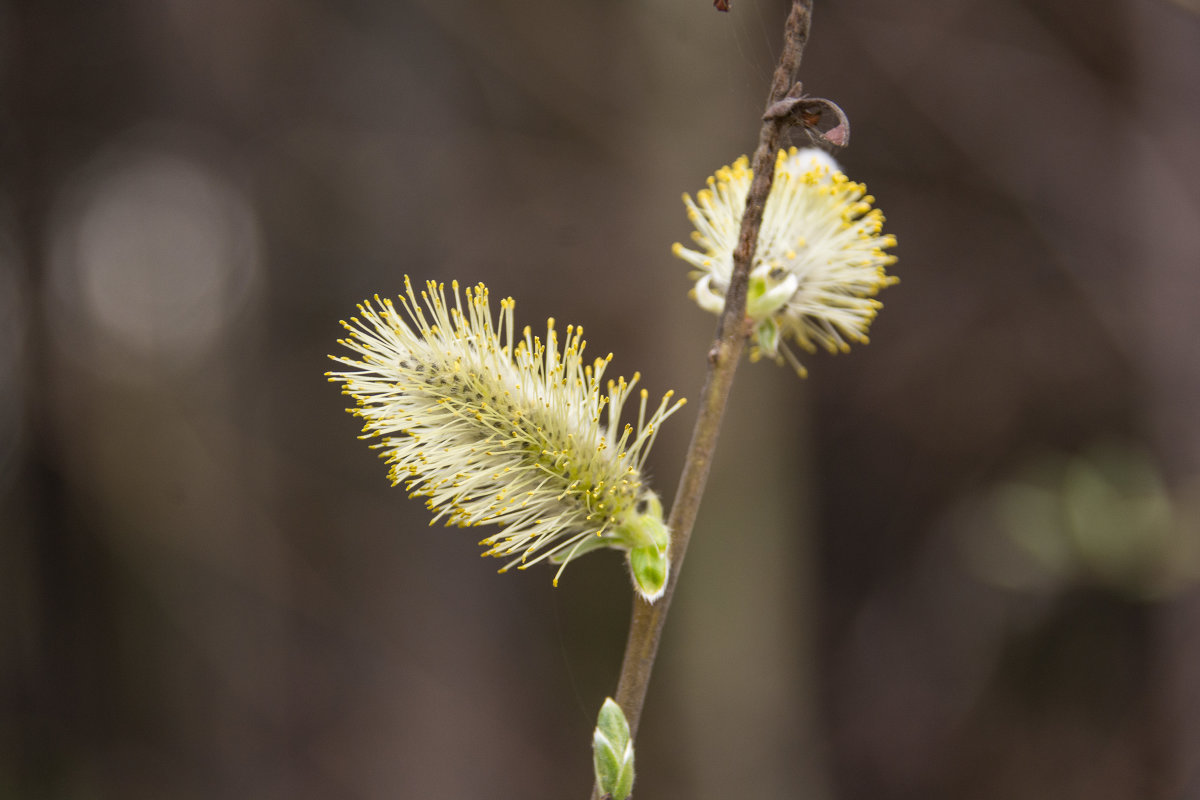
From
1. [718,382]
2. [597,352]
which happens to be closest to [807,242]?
[718,382]

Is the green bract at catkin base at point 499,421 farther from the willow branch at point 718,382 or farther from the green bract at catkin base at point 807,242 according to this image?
the green bract at catkin base at point 807,242

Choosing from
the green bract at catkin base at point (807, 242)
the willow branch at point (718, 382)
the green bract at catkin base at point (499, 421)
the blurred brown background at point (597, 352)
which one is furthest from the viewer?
the blurred brown background at point (597, 352)

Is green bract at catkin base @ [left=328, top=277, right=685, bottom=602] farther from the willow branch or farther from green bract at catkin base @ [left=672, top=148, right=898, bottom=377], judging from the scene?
green bract at catkin base @ [left=672, top=148, right=898, bottom=377]

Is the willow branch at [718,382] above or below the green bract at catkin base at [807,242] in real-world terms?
below

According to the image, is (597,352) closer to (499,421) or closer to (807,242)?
(807,242)

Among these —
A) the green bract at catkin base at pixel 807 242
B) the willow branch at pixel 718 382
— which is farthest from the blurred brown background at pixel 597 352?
the willow branch at pixel 718 382

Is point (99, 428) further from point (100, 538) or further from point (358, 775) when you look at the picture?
point (358, 775)

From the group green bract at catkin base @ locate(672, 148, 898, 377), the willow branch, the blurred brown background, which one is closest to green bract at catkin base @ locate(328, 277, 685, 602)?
the willow branch
